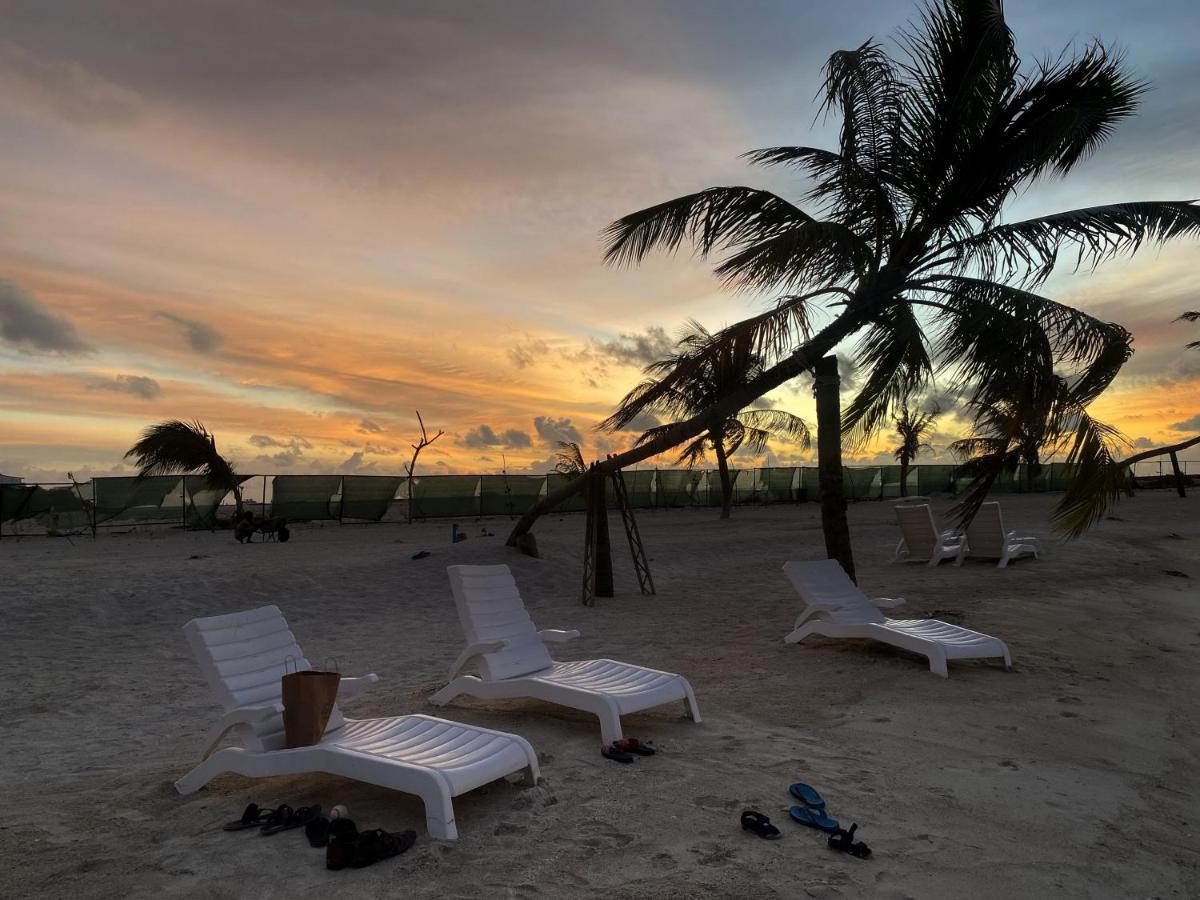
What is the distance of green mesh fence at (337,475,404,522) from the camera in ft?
78.9

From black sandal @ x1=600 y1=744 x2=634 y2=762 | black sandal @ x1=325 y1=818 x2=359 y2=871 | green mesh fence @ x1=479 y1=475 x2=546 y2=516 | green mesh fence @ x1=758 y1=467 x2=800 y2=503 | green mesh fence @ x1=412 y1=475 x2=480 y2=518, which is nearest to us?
black sandal @ x1=325 y1=818 x2=359 y2=871

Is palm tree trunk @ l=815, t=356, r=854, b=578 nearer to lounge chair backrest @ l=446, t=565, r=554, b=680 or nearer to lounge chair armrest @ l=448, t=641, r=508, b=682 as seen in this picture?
lounge chair backrest @ l=446, t=565, r=554, b=680

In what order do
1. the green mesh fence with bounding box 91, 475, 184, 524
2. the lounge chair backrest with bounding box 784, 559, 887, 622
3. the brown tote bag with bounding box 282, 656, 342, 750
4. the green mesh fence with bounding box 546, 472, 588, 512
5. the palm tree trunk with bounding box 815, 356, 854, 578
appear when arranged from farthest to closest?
the green mesh fence with bounding box 546, 472, 588, 512
the green mesh fence with bounding box 91, 475, 184, 524
the palm tree trunk with bounding box 815, 356, 854, 578
the lounge chair backrest with bounding box 784, 559, 887, 622
the brown tote bag with bounding box 282, 656, 342, 750

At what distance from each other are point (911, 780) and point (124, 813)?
381 cm

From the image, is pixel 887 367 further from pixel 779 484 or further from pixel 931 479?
pixel 931 479

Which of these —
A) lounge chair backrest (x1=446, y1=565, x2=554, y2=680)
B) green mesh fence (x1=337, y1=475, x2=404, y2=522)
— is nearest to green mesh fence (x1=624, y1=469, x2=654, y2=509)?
green mesh fence (x1=337, y1=475, x2=404, y2=522)

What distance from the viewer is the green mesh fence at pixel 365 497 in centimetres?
2406

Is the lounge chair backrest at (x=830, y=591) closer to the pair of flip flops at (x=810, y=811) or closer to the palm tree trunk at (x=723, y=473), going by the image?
the pair of flip flops at (x=810, y=811)

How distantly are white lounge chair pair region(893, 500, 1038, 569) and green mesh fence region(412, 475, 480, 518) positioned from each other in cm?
1403

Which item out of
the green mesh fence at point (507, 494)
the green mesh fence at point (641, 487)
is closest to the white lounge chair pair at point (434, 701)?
the green mesh fence at point (507, 494)

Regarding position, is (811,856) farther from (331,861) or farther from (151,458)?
(151,458)

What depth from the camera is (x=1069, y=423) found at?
8586 mm

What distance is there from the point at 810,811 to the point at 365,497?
21695 millimetres

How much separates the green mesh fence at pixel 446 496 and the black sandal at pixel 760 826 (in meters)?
21.9
